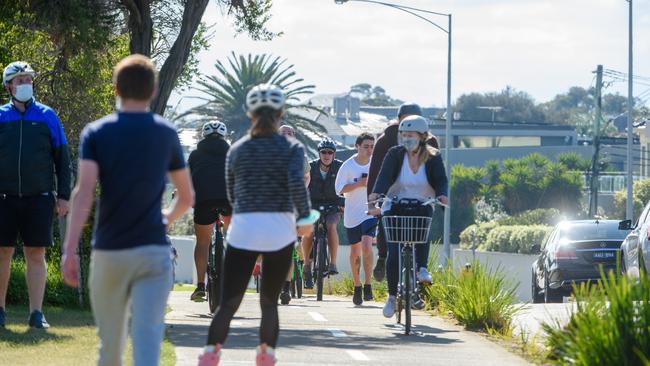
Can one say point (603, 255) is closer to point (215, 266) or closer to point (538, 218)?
point (215, 266)

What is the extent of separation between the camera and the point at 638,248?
57.3ft

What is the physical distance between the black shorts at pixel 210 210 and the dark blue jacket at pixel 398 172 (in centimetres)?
171

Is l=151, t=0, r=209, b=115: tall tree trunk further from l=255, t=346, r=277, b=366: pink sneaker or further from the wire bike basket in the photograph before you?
l=255, t=346, r=277, b=366: pink sneaker

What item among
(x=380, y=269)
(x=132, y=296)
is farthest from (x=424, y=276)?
(x=132, y=296)

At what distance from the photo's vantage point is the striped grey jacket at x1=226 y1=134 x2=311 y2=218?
8.16 meters

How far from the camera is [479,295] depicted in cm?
1345

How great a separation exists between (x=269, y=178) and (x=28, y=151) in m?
3.61

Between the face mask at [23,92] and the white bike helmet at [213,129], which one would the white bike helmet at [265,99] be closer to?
the face mask at [23,92]

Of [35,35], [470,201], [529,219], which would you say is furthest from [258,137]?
[470,201]

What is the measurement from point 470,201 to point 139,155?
73.8 m

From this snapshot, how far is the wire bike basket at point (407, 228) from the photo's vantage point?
489 inches

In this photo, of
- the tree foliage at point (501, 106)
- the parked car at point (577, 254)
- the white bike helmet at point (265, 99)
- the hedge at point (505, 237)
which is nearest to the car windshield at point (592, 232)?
the parked car at point (577, 254)

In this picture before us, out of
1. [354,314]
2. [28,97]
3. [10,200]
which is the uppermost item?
[28,97]

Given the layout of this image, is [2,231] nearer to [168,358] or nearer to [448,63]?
[168,358]
